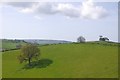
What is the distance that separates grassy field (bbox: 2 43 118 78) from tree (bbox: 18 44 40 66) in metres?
2.46

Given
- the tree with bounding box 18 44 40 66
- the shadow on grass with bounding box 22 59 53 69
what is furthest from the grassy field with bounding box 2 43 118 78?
the tree with bounding box 18 44 40 66

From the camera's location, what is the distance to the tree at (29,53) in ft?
326

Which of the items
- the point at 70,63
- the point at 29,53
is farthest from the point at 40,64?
the point at 70,63

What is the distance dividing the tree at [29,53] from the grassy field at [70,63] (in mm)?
2457

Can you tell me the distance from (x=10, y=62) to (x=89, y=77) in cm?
4379

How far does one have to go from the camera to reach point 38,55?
103562 millimetres

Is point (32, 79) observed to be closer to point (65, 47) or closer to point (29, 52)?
point (29, 52)

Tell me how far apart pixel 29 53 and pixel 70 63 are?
17899 mm

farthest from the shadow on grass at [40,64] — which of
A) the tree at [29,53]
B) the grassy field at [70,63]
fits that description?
the tree at [29,53]

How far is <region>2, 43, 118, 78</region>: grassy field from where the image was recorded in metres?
79.1

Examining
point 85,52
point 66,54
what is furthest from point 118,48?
point 66,54

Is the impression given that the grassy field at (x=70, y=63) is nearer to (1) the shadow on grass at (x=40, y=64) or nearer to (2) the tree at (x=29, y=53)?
(1) the shadow on grass at (x=40, y=64)

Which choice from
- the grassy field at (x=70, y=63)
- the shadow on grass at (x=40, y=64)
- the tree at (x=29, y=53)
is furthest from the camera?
the tree at (x=29, y=53)

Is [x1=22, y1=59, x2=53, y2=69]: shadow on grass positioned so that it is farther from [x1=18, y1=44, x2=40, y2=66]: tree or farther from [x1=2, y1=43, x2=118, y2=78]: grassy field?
[x1=18, y1=44, x2=40, y2=66]: tree
